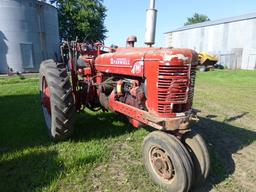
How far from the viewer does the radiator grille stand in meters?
2.89

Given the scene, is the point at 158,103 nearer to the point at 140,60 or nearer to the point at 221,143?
the point at 140,60

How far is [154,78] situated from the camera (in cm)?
302

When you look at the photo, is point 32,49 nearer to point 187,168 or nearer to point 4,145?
A: point 4,145

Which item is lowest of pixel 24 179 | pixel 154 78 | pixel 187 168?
pixel 24 179

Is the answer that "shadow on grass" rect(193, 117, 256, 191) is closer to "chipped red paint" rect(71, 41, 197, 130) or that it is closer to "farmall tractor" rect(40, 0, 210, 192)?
"farmall tractor" rect(40, 0, 210, 192)

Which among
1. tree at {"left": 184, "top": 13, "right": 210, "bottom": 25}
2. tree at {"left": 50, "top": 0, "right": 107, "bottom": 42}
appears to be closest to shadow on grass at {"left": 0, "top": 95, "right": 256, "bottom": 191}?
tree at {"left": 50, "top": 0, "right": 107, "bottom": 42}

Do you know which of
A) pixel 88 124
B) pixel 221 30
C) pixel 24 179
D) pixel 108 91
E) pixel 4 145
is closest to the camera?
pixel 24 179

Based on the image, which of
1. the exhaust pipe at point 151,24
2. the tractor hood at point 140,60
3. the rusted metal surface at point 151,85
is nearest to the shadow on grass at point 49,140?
the rusted metal surface at point 151,85

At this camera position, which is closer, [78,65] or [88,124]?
[78,65]

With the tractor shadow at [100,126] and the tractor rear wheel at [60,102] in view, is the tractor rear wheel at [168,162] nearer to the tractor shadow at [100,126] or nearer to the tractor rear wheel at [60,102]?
the tractor rear wheel at [60,102]

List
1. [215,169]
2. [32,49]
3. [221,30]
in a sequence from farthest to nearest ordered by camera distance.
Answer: [221,30], [32,49], [215,169]

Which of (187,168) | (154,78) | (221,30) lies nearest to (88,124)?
(154,78)

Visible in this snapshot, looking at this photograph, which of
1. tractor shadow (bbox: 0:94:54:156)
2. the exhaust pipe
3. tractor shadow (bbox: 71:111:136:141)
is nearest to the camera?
the exhaust pipe

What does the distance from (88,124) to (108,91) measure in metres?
1.15
